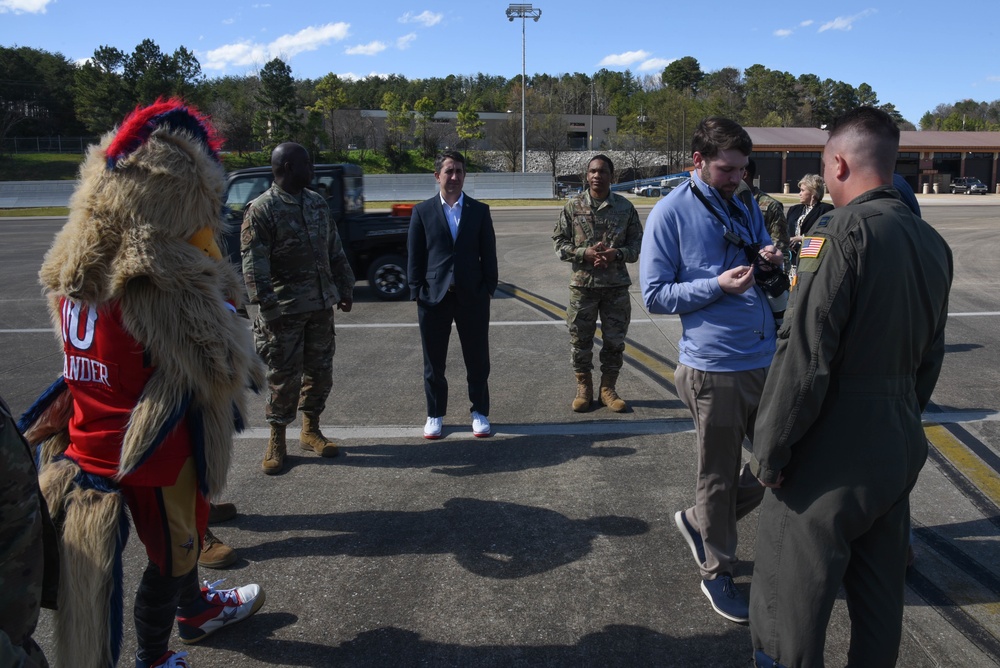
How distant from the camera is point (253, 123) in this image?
207ft

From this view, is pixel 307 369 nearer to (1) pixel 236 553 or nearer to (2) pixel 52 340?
(1) pixel 236 553

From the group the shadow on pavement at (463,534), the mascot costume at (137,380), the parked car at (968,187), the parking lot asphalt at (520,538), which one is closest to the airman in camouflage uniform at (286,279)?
the parking lot asphalt at (520,538)

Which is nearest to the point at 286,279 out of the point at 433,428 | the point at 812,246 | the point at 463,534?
the point at 433,428

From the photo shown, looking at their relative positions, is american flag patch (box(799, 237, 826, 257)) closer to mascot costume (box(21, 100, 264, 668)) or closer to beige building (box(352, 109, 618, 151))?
mascot costume (box(21, 100, 264, 668))

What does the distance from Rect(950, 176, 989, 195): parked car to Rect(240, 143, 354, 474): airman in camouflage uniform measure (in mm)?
62982

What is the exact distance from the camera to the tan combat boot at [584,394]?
19.2 feet

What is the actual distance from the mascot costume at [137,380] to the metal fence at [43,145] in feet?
225

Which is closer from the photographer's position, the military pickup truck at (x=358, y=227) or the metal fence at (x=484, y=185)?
the military pickup truck at (x=358, y=227)

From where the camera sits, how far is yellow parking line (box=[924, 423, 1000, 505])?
423cm

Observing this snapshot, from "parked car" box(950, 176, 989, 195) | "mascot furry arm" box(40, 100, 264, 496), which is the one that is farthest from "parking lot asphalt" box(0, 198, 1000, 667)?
"parked car" box(950, 176, 989, 195)

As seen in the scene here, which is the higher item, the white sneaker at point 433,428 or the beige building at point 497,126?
the beige building at point 497,126

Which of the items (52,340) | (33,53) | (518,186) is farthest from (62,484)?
(33,53)

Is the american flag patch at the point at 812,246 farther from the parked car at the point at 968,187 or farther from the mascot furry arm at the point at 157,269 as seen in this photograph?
the parked car at the point at 968,187

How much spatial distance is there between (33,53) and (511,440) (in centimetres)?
8948
